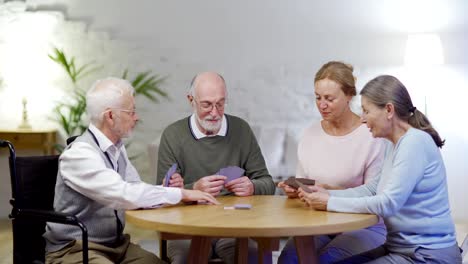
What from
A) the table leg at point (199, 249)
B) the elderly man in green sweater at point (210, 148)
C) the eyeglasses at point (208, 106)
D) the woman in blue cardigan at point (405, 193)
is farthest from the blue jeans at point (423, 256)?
the eyeglasses at point (208, 106)

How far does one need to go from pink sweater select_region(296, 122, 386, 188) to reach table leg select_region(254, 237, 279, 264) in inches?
15.9

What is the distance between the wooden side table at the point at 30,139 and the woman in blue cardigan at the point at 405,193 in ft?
12.7

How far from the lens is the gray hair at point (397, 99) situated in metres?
3.18

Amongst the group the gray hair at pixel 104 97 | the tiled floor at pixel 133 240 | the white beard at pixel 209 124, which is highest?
the gray hair at pixel 104 97

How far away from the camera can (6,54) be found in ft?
22.8

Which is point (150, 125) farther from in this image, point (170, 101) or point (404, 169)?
point (404, 169)

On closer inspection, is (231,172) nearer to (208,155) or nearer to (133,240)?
(208,155)

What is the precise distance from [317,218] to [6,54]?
4662 mm

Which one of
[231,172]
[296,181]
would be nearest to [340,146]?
[296,181]

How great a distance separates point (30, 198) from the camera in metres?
3.27

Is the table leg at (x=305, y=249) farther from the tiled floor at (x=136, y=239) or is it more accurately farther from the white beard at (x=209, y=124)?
the tiled floor at (x=136, y=239)

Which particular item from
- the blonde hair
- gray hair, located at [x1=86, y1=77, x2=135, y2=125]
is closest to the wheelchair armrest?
gray hair, located at [x1=86, y1=77, x2=135, y2=125]

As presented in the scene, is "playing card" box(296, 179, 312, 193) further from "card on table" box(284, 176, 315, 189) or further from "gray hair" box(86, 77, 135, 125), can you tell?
"gray hair" box(86, 77, 135, 125)

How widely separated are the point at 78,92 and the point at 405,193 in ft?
14.6
